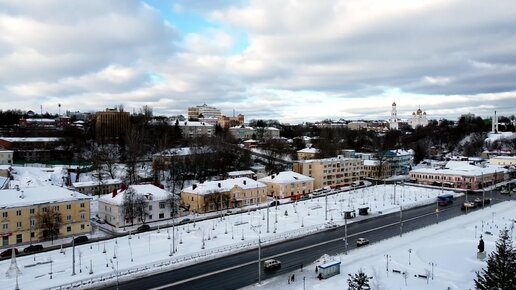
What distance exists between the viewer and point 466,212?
45.1 metres

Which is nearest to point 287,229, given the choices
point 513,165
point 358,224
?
point 358,224

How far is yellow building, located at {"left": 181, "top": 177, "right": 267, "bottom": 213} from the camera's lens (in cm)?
4694

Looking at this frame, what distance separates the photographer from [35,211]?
3553cm

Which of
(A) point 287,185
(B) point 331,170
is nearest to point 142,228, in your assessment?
(A) point 287,185

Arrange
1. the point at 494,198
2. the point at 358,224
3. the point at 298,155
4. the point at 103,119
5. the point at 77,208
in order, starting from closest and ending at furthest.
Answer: the point at 77,208
the point at 358,224
the point at 494,198
the point at 298,155
the point at 103,119

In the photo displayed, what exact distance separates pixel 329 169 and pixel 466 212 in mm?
24564

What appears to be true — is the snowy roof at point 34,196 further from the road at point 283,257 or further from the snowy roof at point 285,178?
the snowy roof at point 285,178

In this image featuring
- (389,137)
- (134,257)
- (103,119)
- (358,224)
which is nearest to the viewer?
(134,257)

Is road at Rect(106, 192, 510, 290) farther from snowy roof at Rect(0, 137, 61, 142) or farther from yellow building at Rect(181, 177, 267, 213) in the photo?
snowy roof at Rect(0, 137, 61, 142)

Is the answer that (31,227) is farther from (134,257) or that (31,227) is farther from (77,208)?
(134,257)

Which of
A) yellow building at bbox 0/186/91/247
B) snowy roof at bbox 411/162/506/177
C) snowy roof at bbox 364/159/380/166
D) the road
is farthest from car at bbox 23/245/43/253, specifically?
snowy roof at bbox 411/162/506/177

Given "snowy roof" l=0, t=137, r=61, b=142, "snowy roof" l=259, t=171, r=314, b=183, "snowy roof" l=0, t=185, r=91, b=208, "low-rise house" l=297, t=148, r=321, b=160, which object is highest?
"snowy roof" l=0, t=137, r=61, b=142

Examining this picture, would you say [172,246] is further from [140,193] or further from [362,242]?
[362,242]

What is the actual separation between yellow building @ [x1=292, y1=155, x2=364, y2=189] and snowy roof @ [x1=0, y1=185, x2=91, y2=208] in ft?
124
